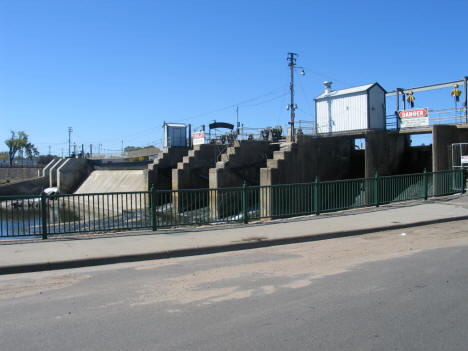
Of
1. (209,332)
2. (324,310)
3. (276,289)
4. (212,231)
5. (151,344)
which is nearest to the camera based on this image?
(151,344)

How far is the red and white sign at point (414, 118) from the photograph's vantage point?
91.4ft

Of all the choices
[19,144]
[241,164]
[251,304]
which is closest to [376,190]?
[251,304]

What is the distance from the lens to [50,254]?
860 centimetres

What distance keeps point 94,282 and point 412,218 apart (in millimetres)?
9889

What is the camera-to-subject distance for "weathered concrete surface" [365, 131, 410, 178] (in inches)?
1070

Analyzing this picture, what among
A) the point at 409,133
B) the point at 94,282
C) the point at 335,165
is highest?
the point at 409,133

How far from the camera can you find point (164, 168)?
1371 inches

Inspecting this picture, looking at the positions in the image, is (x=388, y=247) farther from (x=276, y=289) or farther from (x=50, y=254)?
(x=50, y=254)

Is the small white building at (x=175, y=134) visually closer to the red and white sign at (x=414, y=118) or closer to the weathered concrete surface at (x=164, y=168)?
the weathered concrete surface at (x=164, y=168)

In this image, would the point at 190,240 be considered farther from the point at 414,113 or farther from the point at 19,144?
the point at 19,144

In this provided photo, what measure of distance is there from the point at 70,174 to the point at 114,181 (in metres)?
9.00

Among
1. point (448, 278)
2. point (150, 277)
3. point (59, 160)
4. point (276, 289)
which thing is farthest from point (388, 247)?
point (59, 160)

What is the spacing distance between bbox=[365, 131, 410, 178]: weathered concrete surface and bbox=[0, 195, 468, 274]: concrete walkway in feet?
43.6

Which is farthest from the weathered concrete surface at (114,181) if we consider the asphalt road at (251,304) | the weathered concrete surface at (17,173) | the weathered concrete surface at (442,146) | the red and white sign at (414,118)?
the asphalt road at (251,304)
